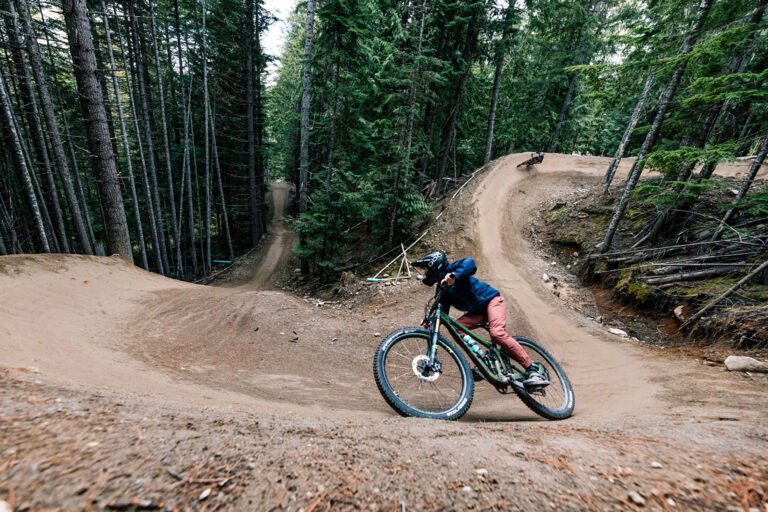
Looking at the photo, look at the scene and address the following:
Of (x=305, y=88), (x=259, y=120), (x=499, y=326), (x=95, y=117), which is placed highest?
(x=305, y=88)

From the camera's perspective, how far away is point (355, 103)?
16.4 metres

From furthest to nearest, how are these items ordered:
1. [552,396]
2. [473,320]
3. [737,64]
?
[737,64], [552,396], [473,320]

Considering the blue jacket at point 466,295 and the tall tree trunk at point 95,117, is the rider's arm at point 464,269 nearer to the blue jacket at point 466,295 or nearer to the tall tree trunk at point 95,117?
the blue jacket at point 466,295

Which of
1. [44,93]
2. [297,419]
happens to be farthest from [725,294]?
[44,93]

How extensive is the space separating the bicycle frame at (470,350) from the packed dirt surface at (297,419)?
534 mm

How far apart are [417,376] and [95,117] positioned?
11.7 meters

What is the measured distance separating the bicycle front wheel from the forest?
317 inches

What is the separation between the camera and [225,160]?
24984mm

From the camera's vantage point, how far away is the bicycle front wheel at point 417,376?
339 cm

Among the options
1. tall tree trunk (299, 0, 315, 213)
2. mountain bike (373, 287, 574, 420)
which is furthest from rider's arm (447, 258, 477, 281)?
tall tree trunk (299, 0, 315, 213)

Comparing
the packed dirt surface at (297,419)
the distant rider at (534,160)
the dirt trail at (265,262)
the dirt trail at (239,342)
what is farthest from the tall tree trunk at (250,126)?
the distant rider at (534,160)

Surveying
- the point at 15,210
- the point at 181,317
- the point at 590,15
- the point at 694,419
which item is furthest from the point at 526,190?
the point at 15,210

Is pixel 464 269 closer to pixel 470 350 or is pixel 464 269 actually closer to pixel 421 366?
pixel 470 350

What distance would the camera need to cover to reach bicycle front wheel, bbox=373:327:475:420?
339 cm
